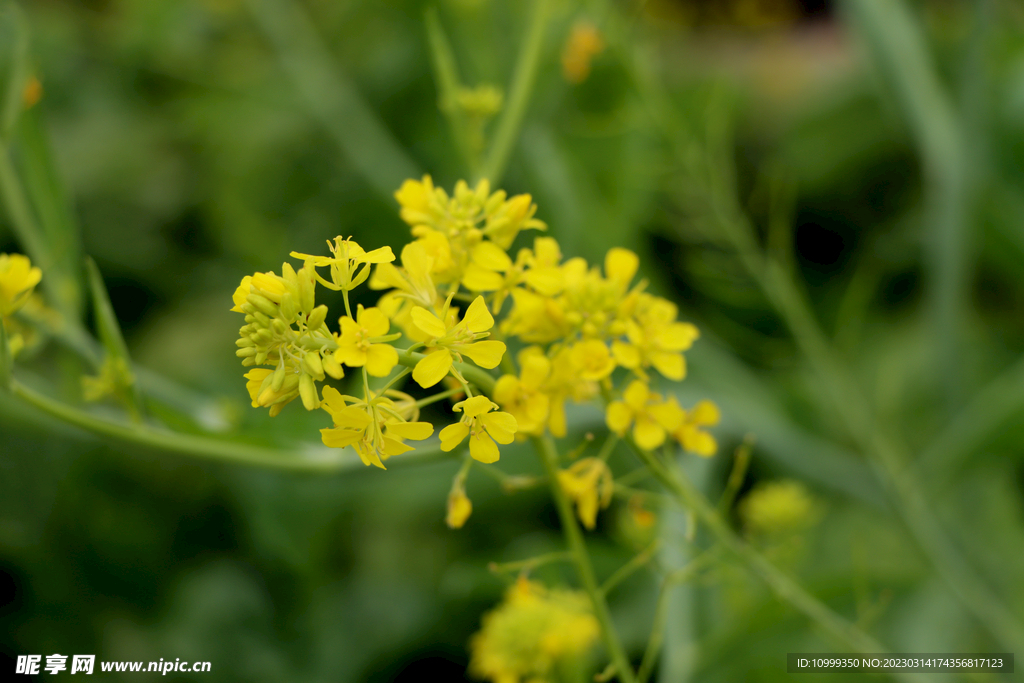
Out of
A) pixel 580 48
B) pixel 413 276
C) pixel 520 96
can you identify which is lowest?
pixel 413 276

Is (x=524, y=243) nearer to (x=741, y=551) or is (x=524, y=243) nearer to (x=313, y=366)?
(x=741, y=551)

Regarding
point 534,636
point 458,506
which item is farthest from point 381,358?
point 534,636

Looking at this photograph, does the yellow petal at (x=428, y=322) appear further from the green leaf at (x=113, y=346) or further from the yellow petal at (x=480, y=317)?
the green leaf at (x=113, y=346)

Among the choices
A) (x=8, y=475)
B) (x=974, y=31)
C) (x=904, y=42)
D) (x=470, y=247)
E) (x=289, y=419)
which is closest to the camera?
(x=470, y=247)

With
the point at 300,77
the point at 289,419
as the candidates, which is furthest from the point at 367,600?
the point at 300,77

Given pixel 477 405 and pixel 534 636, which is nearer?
pixel 477 405

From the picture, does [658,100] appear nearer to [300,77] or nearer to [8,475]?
[300,77]

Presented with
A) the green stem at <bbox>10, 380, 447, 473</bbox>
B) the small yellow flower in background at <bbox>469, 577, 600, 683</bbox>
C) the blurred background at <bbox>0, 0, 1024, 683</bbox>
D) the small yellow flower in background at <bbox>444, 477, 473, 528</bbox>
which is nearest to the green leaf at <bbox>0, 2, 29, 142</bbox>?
the blurred background at <bbox>0, 0, 1024, 683</bbox>
